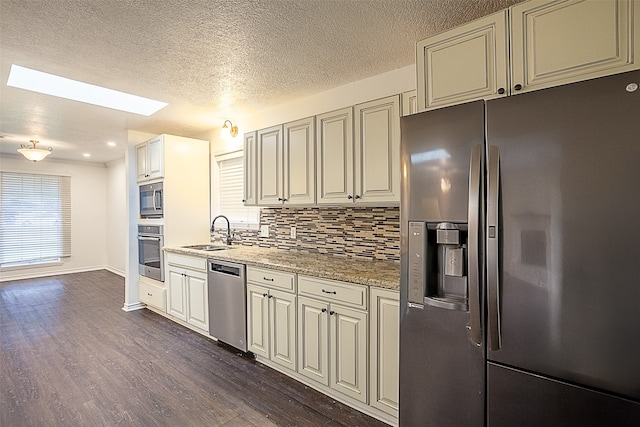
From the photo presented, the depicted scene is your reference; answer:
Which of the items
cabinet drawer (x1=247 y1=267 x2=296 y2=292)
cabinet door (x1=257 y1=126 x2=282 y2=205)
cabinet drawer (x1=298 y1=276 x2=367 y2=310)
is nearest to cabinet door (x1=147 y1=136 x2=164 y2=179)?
cabinet door (x1=257 y1=126 x2=282 y2=205)

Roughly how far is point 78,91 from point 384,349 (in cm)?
356

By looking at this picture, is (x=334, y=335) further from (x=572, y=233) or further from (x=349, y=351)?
(x=572, y=233)

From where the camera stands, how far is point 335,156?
267cm

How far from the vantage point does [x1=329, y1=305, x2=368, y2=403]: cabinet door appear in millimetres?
2104

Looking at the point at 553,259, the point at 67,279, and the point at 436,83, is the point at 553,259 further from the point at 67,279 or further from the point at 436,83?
the point at 67,279

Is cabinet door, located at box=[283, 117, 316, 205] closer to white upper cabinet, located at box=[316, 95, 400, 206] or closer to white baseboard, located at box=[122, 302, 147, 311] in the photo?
white upper cabinet, located at box=[316, 95, 400, 206]

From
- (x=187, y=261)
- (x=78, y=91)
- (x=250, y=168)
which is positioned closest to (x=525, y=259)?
(x=250, y=168)

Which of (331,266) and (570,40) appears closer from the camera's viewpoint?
(570,40)

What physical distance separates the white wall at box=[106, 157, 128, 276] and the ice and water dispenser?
664 cm

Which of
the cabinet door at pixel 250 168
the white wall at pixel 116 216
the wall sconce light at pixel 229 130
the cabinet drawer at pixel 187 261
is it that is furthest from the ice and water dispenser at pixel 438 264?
the white wall at pixel 116 216

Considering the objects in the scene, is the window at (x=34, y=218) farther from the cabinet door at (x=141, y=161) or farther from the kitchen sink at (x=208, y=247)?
the kitchen sink at (x=208, y=247)

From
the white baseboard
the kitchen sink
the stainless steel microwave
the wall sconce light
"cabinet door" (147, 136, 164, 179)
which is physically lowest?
the white baseboard

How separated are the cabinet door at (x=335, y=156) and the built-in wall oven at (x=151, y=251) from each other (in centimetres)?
238

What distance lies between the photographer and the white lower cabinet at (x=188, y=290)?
3406 mm
